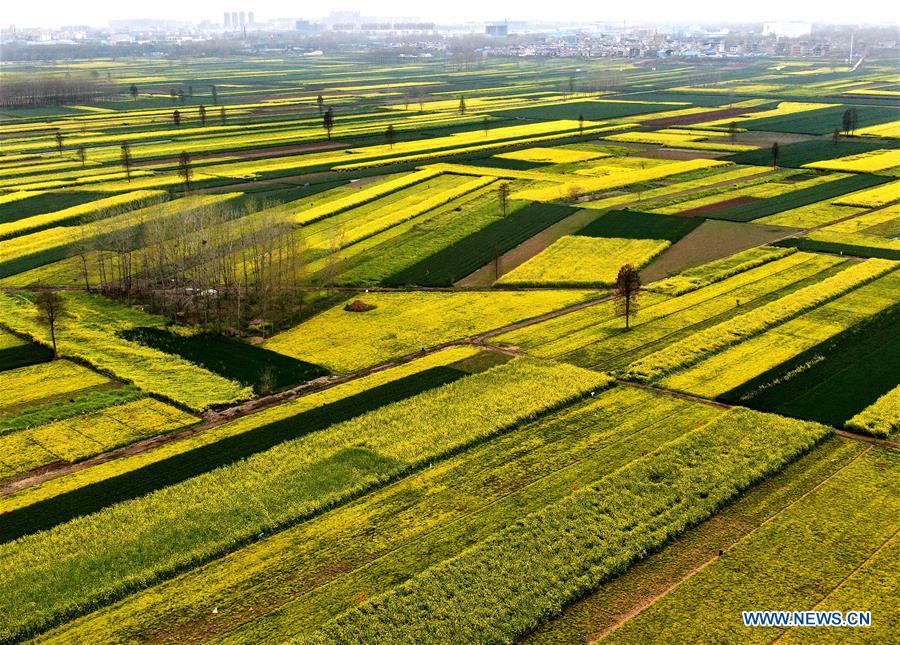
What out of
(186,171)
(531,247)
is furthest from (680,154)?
(186,171)

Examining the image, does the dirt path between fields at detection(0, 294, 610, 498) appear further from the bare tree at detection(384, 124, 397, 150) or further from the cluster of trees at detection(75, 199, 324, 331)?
the bare tree at detection(384, 124, 397, 150)

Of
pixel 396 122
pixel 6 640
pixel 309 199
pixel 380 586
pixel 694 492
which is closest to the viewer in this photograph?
pixel 6 640

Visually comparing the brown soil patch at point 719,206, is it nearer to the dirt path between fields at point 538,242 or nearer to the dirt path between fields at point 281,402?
the dirt path between fields at point 538,242

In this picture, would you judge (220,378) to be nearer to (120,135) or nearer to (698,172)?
(698,172)

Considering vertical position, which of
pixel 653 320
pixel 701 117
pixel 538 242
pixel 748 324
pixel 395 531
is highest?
pixel 701 117

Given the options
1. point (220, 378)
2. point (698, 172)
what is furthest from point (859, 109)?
point (220, 378)

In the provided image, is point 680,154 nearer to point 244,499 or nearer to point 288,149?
point 288,149
